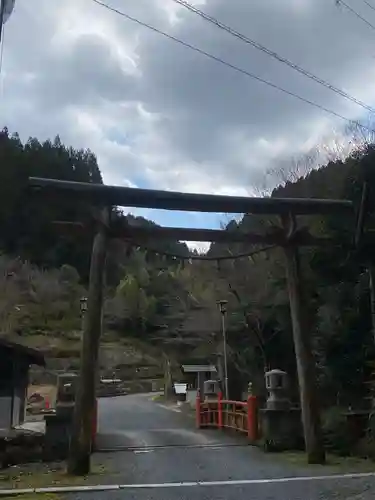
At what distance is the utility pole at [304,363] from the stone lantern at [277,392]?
323cm

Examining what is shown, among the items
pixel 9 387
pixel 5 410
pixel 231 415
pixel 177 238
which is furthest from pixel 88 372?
pixel 231 415

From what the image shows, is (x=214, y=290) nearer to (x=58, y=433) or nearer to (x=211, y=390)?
(x=211, y=390)

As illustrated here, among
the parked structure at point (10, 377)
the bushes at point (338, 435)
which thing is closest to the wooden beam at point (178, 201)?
the bushes at point (338, 435)

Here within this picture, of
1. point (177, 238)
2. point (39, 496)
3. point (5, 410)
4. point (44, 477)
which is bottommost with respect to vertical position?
point (44, 477)

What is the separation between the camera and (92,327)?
9.71 meters

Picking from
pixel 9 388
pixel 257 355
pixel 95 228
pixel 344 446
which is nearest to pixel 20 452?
pixel 9 388

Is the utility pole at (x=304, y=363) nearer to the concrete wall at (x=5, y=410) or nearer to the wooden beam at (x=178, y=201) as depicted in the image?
the wooden beam at (x=178, y=201)

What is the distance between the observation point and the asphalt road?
7613 millimetres

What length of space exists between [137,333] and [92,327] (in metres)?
44.1

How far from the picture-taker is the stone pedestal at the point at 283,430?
44.7 ft

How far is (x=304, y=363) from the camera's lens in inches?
418

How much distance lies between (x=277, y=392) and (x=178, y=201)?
253 inches

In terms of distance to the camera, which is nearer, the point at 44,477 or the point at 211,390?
the point at 44,477

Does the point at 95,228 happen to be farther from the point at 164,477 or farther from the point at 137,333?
the point at 137,333
